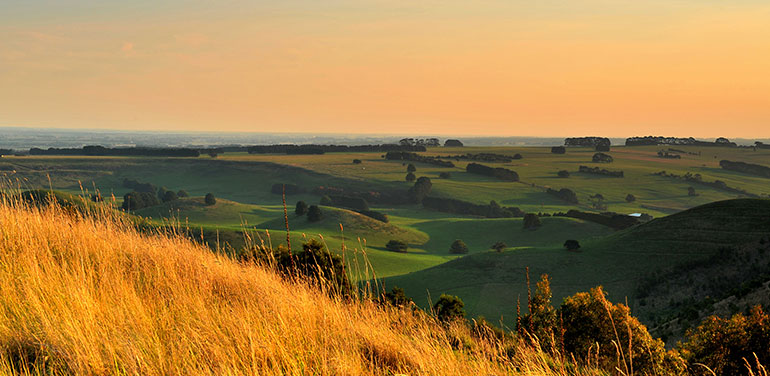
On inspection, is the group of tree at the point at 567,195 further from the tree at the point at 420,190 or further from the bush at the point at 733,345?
the bush at the point at 733,345

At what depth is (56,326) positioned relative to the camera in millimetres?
5230

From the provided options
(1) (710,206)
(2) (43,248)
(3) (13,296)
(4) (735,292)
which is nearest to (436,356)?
(3) (13,296)

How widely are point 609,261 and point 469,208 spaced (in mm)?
88704

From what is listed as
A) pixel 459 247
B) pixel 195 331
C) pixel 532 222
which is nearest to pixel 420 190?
pixel 532 222

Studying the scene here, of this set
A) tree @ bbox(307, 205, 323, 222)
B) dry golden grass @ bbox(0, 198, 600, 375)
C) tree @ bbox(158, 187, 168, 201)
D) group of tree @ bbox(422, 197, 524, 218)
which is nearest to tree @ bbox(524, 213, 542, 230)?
group of tree @ bbox(422, 197, 524, 218)

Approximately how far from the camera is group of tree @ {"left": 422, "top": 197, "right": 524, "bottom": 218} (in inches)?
6048

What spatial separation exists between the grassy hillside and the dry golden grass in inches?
2086

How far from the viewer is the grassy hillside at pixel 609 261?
63.4m

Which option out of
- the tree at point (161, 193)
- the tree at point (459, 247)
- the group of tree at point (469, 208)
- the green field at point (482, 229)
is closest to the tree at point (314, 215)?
the green field at point (482, 229)

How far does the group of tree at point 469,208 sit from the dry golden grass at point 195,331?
14964cm

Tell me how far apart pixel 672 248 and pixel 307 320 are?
244 feet

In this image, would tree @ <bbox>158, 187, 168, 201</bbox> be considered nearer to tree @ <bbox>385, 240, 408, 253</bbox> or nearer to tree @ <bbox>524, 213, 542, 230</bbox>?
tree @ <bbox>385, 240, 408, 253</bbox>

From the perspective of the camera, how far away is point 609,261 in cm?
7088

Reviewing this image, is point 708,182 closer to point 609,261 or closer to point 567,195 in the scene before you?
point 567,195
